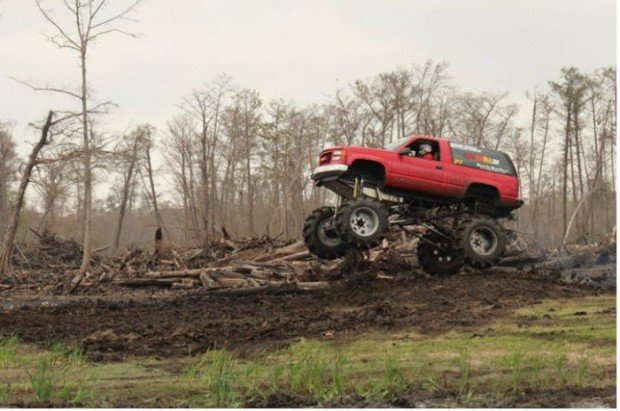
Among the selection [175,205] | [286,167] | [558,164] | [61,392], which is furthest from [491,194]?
[175,205]

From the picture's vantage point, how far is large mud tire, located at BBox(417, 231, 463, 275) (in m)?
18.9

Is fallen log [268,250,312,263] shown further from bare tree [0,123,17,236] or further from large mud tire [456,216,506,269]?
bare tree [0,123,17,236]

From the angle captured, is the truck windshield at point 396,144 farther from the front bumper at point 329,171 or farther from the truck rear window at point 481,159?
the front bumper at point 329,171

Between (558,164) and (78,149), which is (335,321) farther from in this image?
(558,164)

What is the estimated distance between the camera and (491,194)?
1809cm

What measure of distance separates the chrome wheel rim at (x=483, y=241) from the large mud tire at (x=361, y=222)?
2621mm

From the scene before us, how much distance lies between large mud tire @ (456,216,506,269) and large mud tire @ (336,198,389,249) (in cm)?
227

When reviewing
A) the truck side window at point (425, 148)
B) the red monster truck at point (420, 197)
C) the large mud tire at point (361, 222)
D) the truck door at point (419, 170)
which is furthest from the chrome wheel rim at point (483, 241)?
the large mud tire at point (361, 222)

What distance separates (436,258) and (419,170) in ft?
10.1

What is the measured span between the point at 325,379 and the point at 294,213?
156ft

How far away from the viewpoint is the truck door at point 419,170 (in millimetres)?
16891

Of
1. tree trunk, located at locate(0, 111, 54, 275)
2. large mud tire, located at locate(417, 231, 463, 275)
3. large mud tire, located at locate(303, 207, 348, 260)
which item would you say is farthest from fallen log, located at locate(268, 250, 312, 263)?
tree trunk, located at locate(0, 111, 54, 275)

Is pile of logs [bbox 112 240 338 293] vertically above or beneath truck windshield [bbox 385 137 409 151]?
beneath

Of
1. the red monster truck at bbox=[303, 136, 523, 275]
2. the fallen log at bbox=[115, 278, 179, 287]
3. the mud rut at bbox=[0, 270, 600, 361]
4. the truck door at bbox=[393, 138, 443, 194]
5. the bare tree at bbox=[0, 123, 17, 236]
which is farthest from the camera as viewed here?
the bare tree at bbox=[0, 123, 17, 236]
